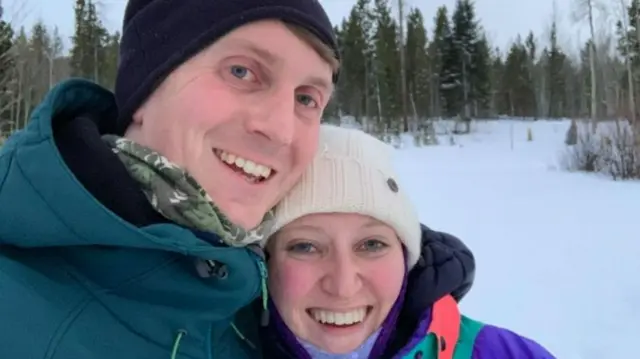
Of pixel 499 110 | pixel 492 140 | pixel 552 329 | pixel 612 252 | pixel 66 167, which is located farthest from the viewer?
pixel 499 110

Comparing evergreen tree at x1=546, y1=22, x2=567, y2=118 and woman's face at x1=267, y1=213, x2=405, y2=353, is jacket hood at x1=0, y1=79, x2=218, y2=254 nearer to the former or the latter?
woman's face at x1=267, y1=213, x2=405, y2=353

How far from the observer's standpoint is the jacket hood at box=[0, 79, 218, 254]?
1.11 metres

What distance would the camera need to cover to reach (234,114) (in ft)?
4.31

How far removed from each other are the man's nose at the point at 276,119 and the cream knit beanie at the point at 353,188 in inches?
9.7

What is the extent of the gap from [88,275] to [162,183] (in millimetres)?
204

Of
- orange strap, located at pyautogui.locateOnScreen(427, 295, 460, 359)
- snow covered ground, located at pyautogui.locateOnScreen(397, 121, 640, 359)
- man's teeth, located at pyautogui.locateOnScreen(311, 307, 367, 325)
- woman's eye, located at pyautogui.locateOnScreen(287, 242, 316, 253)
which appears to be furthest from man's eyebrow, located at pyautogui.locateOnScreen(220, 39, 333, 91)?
snow covered ground, located at pyautogui.locateOnScreen(397, 121, 640, 359)

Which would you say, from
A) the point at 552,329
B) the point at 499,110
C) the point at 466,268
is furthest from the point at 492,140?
the point at 466,268

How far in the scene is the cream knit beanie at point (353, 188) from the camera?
160 centimetres

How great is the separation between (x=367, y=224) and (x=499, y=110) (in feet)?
155

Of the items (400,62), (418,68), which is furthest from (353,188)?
(418,68)

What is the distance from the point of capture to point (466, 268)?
1.78m

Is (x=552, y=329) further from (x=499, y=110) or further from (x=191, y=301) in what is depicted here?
(x=499, y=110)

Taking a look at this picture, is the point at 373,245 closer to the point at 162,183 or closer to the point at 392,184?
the point at 392,184

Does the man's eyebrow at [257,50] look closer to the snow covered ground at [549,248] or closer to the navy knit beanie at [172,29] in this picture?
the navy knit beanie at [172,29]
